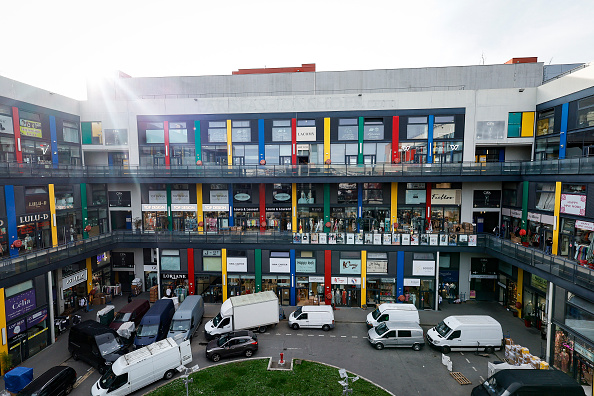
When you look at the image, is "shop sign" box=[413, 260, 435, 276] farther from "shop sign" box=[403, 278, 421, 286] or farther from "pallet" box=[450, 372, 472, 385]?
"pallet" box=[450, 372, 472, 385]

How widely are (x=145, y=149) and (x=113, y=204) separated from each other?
5604mm

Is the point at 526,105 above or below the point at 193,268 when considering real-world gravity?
above

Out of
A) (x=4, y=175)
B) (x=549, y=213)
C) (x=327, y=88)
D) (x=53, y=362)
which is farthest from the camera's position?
(x=327, y=88)

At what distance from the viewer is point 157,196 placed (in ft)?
77.5

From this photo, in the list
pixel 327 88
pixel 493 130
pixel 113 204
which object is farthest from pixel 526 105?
pixel 113 204

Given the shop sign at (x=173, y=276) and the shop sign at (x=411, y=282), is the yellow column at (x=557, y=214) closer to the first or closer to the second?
the shop sign at (x=411, y=282)

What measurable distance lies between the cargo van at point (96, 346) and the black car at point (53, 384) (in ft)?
4.27

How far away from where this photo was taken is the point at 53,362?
49.0 feet

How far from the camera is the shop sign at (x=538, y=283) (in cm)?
1701

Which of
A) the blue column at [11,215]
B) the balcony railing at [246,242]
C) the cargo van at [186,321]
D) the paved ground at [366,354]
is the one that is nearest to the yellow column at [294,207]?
the balcony railing at [246,242]

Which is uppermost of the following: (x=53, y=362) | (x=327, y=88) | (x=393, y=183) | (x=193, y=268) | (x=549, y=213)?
(x=327, y=88)

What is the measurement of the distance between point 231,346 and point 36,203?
15.8 meters

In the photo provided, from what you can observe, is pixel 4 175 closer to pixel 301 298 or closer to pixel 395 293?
pixel 301 298

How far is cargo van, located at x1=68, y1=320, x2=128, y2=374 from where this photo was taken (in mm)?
14078
